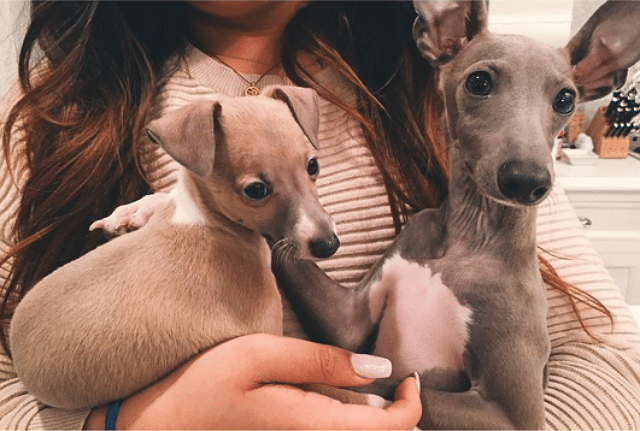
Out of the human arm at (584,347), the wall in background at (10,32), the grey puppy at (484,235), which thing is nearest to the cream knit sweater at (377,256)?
the human arm at (584,347)

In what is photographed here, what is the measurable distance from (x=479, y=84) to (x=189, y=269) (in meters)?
0.44

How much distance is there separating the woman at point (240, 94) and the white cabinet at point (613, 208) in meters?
1.47

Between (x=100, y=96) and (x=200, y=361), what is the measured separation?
1.93 ft

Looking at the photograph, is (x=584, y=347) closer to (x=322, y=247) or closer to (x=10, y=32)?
(x=322, y=247)

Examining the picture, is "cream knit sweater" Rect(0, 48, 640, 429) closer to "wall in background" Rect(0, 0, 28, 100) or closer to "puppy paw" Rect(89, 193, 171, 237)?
"puppy paw" Rect(89, 193, 171, 237)

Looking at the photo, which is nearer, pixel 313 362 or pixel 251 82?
pixel 313 362

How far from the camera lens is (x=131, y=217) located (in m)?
0.81

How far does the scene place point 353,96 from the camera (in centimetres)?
116

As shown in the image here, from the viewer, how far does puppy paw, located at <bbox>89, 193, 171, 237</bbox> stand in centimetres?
81

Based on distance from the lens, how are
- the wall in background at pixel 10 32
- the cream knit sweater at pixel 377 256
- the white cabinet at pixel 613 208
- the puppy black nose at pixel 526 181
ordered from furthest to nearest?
the white cabinet at pixel 613 208 → the wall in background at pixel 10 32 → the cream knit sweater at pixel 377 256 → the puppy black nose at pixel 526 181

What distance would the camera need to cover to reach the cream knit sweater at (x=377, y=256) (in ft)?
2.99

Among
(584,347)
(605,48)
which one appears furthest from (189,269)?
(584,347)

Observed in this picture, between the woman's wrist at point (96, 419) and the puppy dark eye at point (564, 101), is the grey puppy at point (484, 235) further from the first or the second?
the woman's wrist at point (96, 419)

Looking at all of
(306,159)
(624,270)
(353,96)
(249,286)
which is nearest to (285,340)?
(249,286)
